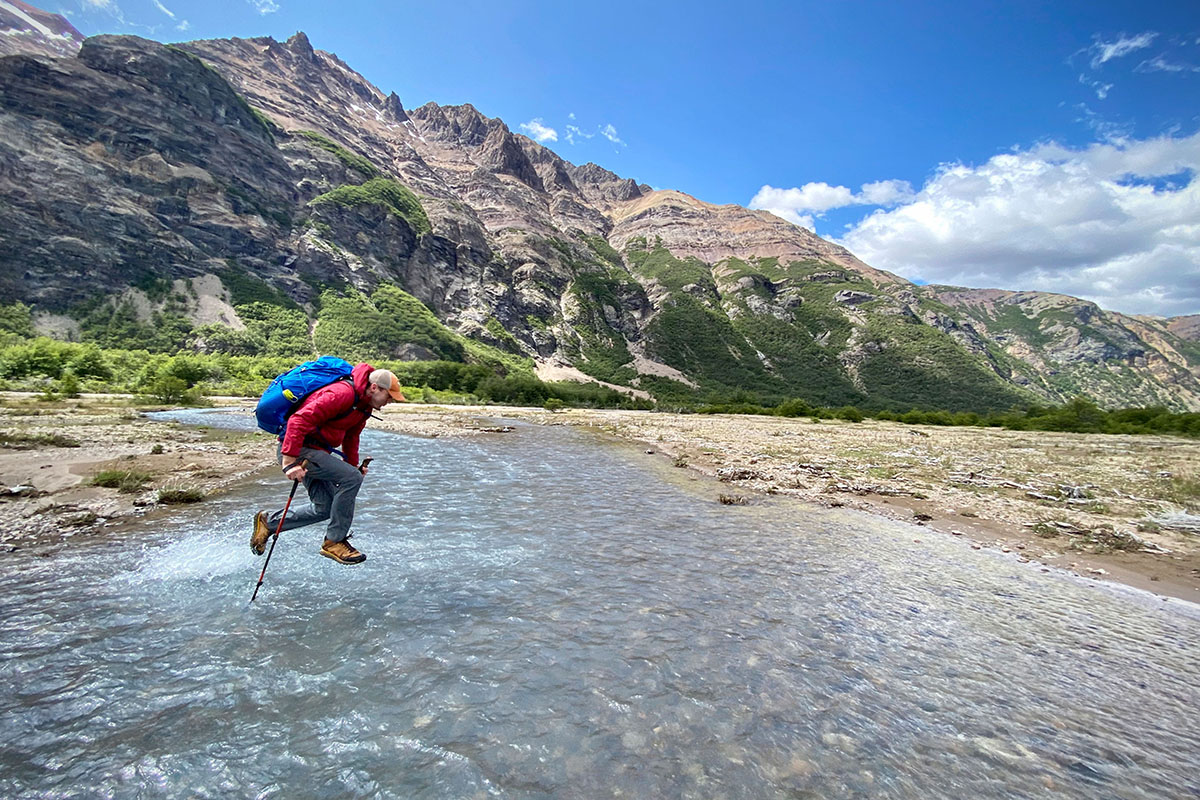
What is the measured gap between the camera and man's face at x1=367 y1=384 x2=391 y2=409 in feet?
24.6

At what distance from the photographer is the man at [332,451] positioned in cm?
706

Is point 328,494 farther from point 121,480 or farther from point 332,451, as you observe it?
point 121,480

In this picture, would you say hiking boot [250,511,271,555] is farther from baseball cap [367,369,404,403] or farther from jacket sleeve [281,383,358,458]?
baseball cap [367,369,404,403]

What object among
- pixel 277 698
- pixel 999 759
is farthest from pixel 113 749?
pixel 999 759

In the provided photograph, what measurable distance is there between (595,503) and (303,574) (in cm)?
854

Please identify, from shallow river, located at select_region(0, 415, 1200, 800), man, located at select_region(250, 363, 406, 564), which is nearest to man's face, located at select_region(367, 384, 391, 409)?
man, located at select_region(250, 363, 406, 564)

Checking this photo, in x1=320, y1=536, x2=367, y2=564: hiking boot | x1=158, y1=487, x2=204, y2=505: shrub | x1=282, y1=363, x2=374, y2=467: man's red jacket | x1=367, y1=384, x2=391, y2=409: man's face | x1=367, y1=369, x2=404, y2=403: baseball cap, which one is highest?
x1=367, y1=369, x2=404, y2=403: baseball cap

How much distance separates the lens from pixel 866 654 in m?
6.49

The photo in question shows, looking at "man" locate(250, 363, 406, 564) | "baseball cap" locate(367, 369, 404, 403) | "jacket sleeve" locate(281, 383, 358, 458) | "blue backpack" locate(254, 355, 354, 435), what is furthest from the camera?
"baseball cap" locate(367, 369, 404, 403)

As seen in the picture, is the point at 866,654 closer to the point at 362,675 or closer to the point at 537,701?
the point at 537,701

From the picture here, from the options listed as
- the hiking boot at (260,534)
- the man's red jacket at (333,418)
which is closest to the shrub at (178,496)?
the hiking boot at (260,534)

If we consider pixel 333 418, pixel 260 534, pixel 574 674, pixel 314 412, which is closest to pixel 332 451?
pixel 333 418

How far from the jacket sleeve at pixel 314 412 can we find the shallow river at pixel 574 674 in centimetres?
239

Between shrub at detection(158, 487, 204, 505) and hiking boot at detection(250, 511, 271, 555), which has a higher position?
hiking boot at detection(250, 511, 271, 555)
